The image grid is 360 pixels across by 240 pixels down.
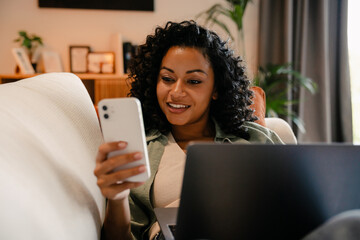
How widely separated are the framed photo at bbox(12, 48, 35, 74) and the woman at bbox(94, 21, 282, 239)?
206 cm

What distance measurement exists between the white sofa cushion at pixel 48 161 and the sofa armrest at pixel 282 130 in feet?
2.77

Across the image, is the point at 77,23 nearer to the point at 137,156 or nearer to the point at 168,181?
the point at 168,181

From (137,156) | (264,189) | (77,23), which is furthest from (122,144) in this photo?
(77,23)

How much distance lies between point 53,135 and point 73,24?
277 cm

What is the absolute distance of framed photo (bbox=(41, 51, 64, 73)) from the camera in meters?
3.23

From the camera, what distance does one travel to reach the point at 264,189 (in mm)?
632

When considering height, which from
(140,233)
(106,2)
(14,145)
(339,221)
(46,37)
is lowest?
(140,233)

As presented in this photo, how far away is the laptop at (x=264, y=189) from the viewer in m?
0.61

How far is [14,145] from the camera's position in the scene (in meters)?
0.65

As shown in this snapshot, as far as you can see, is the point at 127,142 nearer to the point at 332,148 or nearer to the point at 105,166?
the point at 105,166

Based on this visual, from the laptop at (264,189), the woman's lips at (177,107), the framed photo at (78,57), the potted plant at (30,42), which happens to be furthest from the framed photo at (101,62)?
the laptop at (264,189)

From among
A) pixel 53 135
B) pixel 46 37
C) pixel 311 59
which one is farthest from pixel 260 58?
pixel 53 135

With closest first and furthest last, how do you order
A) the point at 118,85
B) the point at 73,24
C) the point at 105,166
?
1. the point at 105,166
2. the point at 118,85
3. the point at 73,24

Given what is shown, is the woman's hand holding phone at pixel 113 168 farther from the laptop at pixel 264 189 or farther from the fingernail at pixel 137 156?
the laptop at pixel 264 189
